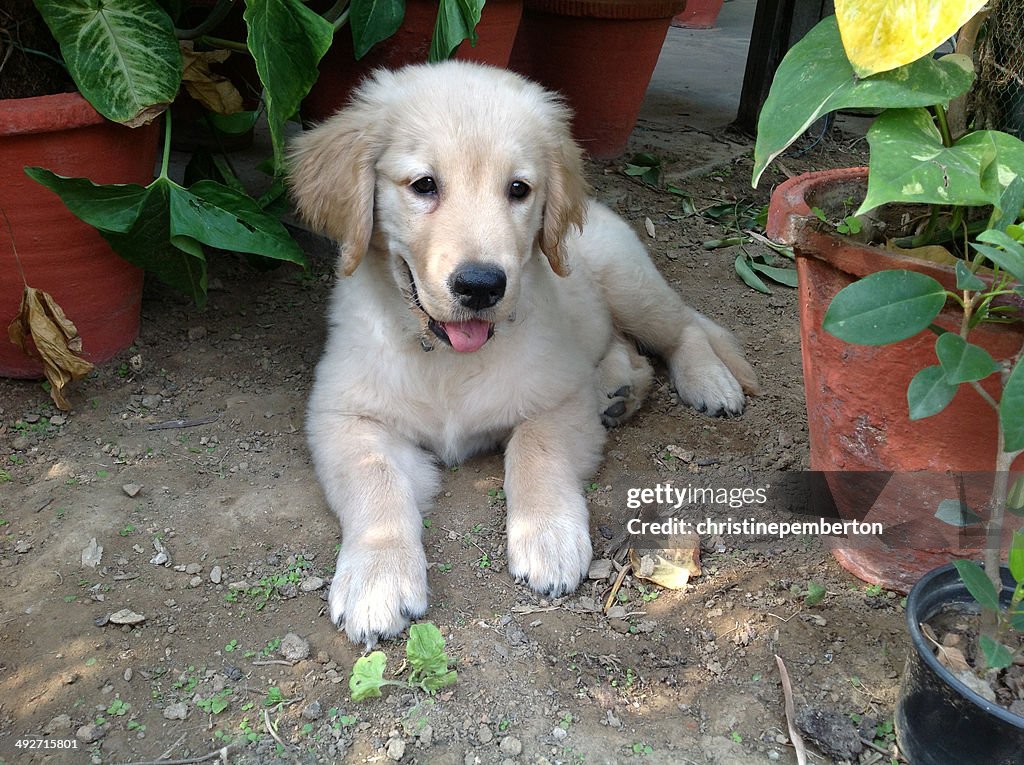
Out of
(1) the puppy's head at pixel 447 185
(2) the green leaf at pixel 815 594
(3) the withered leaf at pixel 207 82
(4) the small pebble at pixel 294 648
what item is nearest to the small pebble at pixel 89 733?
(4) the small pebble at pixel 294 648

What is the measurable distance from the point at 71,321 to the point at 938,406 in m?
2.48

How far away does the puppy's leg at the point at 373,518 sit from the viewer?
196cm

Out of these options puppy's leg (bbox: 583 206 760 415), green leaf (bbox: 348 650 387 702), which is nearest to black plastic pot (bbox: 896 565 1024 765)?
green leaf (bbox: 348 650 387 702)

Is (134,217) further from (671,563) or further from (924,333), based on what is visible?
(924,333)

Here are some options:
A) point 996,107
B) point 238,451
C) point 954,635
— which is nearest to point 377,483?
point 238,451

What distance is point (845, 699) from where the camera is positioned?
174 centimetres

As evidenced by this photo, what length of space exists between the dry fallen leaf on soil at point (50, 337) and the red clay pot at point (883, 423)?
207 centimetres

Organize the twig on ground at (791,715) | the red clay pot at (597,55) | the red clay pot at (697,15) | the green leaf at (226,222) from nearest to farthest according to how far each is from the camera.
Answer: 1. the twig on ground at (791,715)
2. the green leaf at (226,222)
3. the red clay pot at (597,55)
4. the red clay pot at (697,15)

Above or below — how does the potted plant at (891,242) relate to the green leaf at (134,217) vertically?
above

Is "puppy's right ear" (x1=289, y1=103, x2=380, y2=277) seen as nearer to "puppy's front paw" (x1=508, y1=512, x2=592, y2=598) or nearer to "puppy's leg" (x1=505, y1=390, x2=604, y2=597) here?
"puppy's leg" (x1=505, y1=390, x2=604, y2=597)

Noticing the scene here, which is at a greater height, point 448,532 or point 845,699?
point 845,699

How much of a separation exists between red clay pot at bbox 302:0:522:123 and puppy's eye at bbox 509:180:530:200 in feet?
3.50

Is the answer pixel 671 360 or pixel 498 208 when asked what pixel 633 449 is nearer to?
pixel 671 360

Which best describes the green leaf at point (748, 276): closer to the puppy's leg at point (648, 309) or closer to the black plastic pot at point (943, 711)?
the puppy's leg at point (648, 309)
